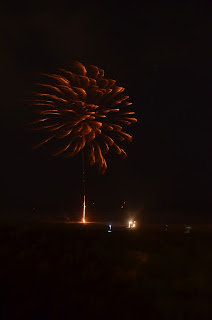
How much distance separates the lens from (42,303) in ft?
30.9

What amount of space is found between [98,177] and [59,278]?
70861 millimetres

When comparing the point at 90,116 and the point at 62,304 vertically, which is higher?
the point at 90,116

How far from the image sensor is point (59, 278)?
11.0m

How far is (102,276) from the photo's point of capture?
37.1 ft

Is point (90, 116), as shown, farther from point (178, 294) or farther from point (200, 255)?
point (178, 294)

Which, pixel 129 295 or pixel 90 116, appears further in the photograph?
pixel 90 116

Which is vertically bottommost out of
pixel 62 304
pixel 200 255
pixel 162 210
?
pixel 62 304

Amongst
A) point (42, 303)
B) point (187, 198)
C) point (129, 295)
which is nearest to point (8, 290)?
point (42, 303)

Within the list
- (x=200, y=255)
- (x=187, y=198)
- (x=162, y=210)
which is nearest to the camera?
(x=200, y=255)

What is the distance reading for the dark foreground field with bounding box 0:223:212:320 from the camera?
9172 millimetres

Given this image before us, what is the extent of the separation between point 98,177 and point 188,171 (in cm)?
1979

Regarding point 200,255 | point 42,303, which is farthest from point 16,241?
point 200,255

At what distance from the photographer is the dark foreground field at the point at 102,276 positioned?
361 inches

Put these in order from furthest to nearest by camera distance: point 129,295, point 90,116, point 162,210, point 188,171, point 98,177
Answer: point 188,171 < point 98,177 < point 162,210 < point 90,116 < point 129,295
